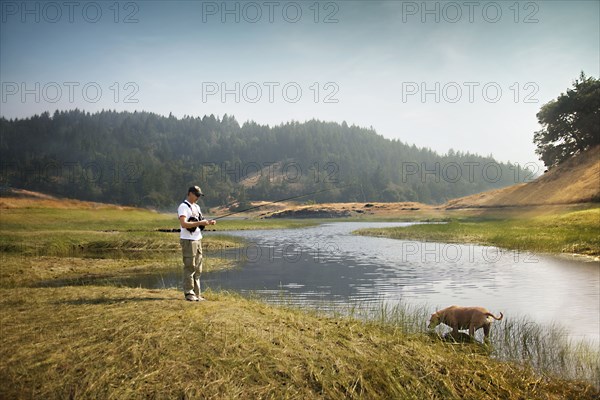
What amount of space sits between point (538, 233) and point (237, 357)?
3947cm

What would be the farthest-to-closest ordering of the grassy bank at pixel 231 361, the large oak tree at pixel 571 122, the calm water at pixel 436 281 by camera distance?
the large oak tree at pixel 571 122
the calm water at pixel 436 281
the grassy bank at pixel 231 361

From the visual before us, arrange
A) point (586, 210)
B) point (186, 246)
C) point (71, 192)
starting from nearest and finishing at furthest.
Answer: point (186, 246), point (586, 210), point (71, 192)

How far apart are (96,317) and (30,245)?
28.1 meters

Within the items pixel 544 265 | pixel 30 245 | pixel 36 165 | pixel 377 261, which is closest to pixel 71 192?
pixel 36 165

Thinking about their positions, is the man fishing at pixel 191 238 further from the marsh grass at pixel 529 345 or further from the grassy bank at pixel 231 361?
the marsh grass at pixel 529 345

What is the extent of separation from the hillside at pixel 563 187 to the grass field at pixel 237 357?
4259 cm

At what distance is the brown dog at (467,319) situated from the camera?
11.2 metres

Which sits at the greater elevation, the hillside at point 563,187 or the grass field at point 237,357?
the hillside at point 563,187

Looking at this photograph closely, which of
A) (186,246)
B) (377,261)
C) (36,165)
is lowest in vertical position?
(377,261)

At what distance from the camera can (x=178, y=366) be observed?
7.55 meters

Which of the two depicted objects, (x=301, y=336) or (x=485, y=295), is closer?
(x=301, y=336)

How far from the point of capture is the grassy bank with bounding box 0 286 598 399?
7.14m

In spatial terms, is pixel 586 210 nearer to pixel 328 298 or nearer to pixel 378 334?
pixel 328 298

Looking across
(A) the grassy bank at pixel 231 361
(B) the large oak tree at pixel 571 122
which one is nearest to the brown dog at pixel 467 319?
(A) the grassy bank at pixel 231 361
